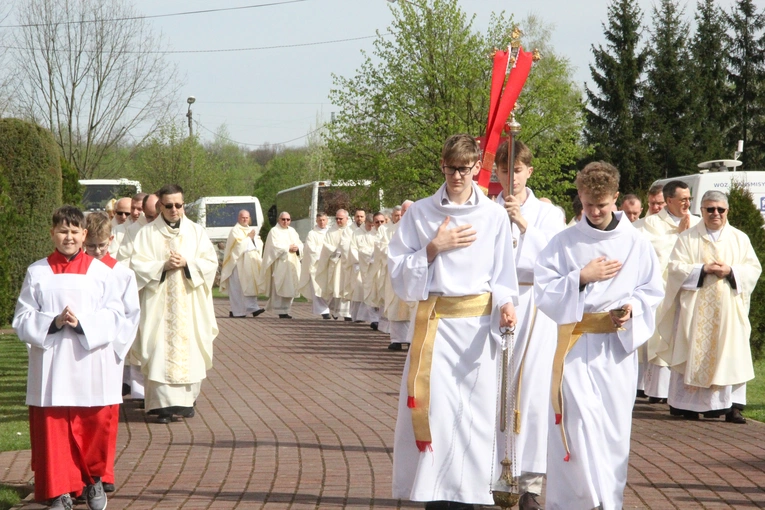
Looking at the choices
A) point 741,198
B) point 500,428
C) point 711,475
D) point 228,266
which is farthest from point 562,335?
point 228,266

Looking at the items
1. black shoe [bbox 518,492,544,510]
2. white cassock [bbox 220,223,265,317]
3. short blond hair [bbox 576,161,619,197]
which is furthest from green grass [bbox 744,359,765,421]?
white cassock [bbox 220,223,265,317]

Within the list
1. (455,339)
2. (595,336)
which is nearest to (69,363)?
(455,339)

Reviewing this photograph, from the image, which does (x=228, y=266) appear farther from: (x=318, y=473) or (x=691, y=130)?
(x=691, y=130)

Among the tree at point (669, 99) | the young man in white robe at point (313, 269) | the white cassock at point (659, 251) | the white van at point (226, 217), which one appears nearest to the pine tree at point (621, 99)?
the tree at point (669, 99)

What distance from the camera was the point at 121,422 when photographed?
387 inches

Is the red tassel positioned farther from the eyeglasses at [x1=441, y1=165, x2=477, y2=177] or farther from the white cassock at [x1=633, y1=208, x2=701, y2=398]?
the white cassock at [x1=633, y1=208, x2=701, y2=398]

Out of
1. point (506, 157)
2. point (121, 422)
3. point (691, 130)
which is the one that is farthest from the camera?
point (691, 130)

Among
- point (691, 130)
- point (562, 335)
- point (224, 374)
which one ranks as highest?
point (691, 130)

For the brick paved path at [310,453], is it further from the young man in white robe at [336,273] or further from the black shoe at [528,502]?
the young man in white robe at [336,273]

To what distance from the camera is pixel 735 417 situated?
9961mm

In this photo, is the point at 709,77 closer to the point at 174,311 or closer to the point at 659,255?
the point at 659,255

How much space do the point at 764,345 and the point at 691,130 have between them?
34.9 metres

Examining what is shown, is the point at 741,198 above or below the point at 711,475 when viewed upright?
above

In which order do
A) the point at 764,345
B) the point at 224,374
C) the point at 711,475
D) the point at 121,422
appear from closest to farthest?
the point at 711,475 < the point at 121,422 < the point at 224,374 < the point at 764,345
